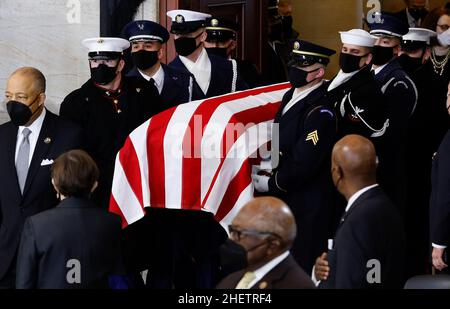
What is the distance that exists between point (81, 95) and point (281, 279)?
10.0 ft

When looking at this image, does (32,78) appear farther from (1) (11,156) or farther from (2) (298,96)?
(2) (298,96)

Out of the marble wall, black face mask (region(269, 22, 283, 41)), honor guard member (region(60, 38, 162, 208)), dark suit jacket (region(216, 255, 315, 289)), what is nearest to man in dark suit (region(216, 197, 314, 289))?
dark suit jacket (region(216, 255, 315, 289))

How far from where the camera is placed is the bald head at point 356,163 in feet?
16.3

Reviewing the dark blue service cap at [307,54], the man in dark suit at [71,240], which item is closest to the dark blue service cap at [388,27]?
the dark blue service cap at [307,54]

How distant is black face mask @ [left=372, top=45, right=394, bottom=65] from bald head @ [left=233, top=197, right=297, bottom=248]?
3.19 m

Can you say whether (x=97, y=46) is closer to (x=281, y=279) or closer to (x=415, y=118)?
(x=415, y=118)

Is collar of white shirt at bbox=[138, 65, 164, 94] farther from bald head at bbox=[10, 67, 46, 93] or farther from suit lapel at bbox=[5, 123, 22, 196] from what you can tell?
suit lapel at bbox=[5, 123, 22, 196]

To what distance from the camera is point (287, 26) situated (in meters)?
10.4

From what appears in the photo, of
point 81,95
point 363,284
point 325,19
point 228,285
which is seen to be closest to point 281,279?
point 228,285

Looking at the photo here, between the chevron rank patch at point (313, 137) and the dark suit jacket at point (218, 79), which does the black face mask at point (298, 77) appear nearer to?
the chevron rank patch at point (313, 137)

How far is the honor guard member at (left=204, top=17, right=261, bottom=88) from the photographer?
318 inches

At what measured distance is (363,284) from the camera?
4.78 m

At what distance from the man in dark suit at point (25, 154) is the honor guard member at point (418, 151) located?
2.50 meters

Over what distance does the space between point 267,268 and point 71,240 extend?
1233mm
